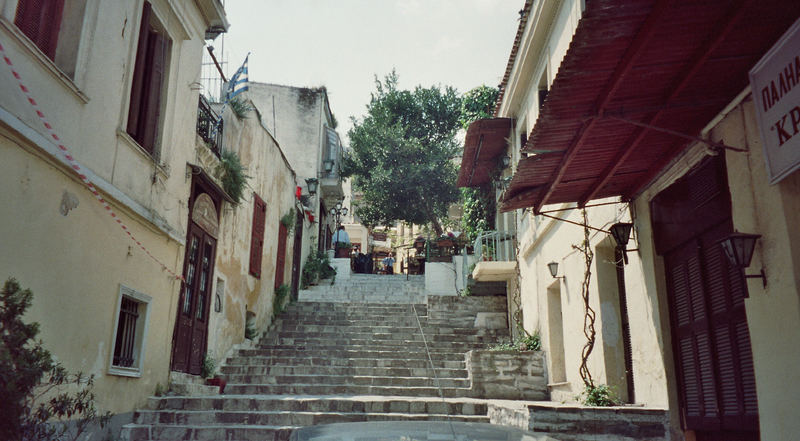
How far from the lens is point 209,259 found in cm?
1104

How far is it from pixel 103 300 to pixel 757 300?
681cm

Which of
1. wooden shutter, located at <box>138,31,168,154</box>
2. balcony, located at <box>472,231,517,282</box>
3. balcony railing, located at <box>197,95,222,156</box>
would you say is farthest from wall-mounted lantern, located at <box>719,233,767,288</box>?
balcony, located at <box>472,231,517,282</box>

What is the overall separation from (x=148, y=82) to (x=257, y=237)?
5245 mm

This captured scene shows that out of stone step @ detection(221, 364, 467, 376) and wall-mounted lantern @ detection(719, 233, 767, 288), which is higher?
wall-mounted lantern @ detection(719, 233, 767, 288)

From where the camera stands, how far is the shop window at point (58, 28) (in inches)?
259

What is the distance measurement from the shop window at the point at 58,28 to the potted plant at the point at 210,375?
5.57 metres

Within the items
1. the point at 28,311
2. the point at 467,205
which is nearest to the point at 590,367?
the point at 28,311

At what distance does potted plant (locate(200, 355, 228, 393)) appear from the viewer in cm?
1058

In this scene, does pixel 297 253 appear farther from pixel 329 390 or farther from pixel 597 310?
pixel 597 310

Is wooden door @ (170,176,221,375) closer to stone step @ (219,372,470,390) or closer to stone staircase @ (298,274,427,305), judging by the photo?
stone step @ (219,372,470,390)

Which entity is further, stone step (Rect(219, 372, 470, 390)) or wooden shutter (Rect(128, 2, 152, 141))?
stone step (Rect(219, 372, 470, 390))

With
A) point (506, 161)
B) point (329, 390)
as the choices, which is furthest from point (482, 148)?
point (329, 390)

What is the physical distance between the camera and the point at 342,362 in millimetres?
11984

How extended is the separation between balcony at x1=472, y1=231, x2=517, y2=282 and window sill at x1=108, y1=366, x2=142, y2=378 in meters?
8.35
